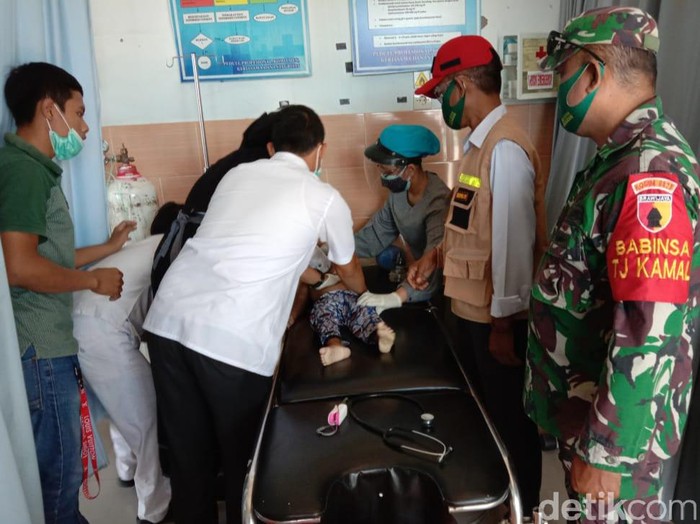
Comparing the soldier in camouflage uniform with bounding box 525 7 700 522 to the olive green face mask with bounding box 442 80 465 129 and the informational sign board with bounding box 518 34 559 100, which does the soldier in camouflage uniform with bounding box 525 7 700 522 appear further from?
the informational sign board with bounding box 518 34 559 100

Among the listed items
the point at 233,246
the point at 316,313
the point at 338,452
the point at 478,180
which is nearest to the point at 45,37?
the point at 233,246

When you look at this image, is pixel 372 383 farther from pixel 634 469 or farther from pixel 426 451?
pixel 634 469

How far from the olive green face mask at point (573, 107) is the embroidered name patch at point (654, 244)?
0.68ft

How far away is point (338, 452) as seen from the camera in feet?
3.86

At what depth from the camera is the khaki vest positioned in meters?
1.45

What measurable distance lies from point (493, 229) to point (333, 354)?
0.62 metres

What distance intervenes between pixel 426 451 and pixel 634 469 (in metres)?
0.42

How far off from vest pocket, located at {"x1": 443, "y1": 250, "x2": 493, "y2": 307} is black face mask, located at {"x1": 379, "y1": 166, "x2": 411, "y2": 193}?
54cm

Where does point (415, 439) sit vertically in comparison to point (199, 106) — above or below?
below

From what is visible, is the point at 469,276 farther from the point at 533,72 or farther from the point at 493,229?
the point at 533,72

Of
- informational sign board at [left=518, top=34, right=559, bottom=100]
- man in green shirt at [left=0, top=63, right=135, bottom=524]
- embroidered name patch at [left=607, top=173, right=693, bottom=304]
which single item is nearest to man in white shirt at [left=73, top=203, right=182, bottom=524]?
man in green shirt at [left=0, top=63, right=135, bottom=524]

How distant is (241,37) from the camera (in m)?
2.31

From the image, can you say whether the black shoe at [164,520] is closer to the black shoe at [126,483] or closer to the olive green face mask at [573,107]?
the black shoe at [126,483]

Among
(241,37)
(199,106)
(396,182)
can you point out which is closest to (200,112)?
(199,106)
